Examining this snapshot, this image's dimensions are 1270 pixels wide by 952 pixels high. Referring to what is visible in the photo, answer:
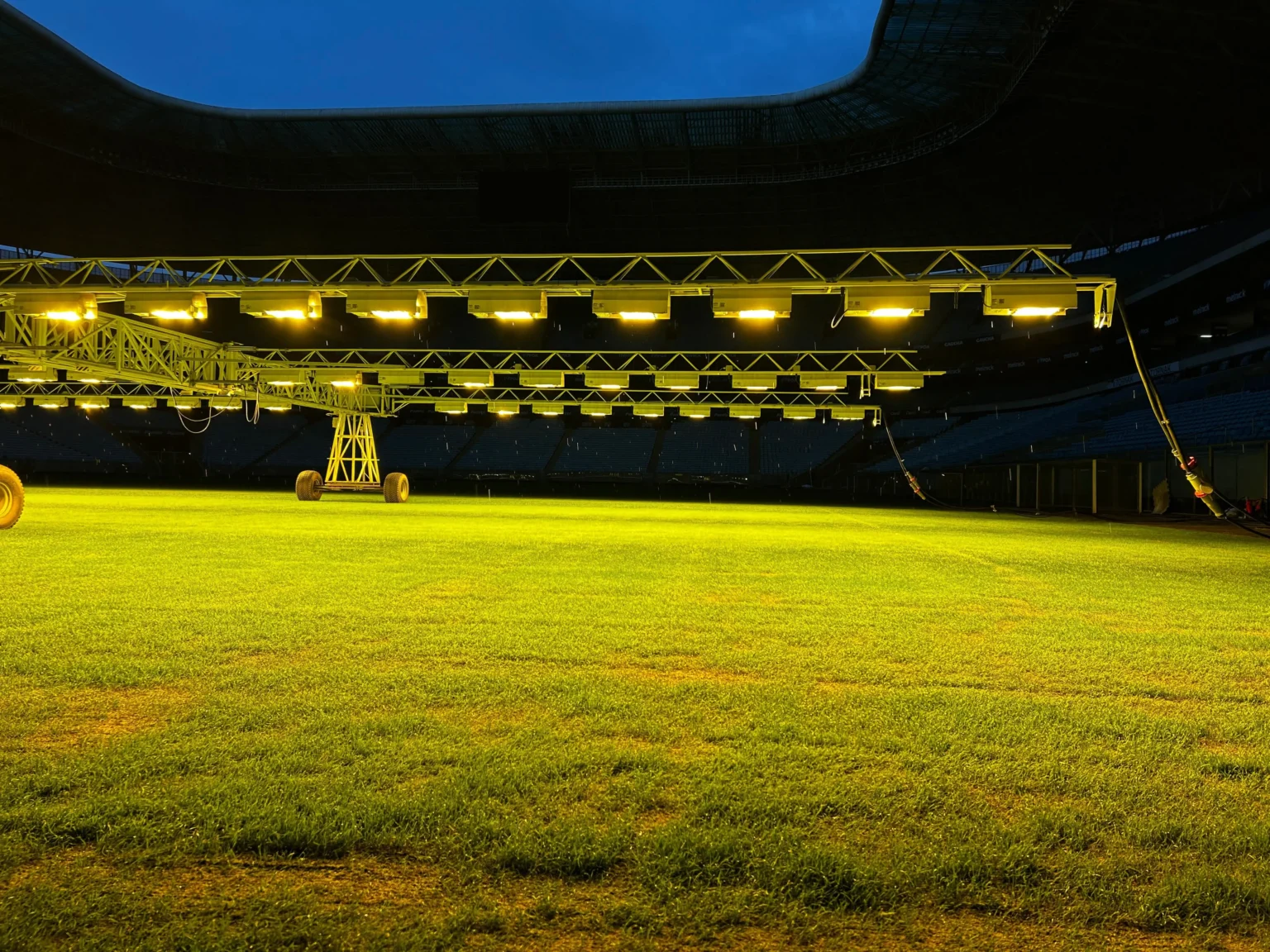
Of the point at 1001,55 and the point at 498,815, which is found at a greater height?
the point at 1001,55

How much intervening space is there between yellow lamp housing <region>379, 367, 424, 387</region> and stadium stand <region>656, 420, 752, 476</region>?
2915cm

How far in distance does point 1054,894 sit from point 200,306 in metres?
16.9

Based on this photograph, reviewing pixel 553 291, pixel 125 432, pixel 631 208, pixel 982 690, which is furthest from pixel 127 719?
pixel 125 432

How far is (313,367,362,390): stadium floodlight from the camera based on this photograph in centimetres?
2797

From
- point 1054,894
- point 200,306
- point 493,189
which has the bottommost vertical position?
point 1054,894

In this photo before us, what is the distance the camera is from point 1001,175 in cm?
3052

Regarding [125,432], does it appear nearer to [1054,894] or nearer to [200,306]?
[200,306]

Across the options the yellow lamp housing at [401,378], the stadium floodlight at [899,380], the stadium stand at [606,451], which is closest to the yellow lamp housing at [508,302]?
the yellow lamp housing at [401,378]

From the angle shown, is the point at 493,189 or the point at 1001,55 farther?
the point at 493,189

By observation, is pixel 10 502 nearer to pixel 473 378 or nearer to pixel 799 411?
pixel 473 378

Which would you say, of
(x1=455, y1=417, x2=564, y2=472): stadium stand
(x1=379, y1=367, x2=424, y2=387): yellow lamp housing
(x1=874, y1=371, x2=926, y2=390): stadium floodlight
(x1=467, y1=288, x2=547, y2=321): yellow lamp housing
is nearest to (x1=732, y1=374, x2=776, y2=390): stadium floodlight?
(x1=874, y1=371, x2=926, y2=390): stadium floodlight

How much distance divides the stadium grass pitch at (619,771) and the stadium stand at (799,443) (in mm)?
52591

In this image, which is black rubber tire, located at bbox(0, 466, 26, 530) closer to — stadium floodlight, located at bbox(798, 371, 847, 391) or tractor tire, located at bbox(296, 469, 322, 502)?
tractor tire, located at bbox(296, 469, 322, 502)

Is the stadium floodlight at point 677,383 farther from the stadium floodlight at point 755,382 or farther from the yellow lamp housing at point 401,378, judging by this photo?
the yellow lamp housing at point 401,378
